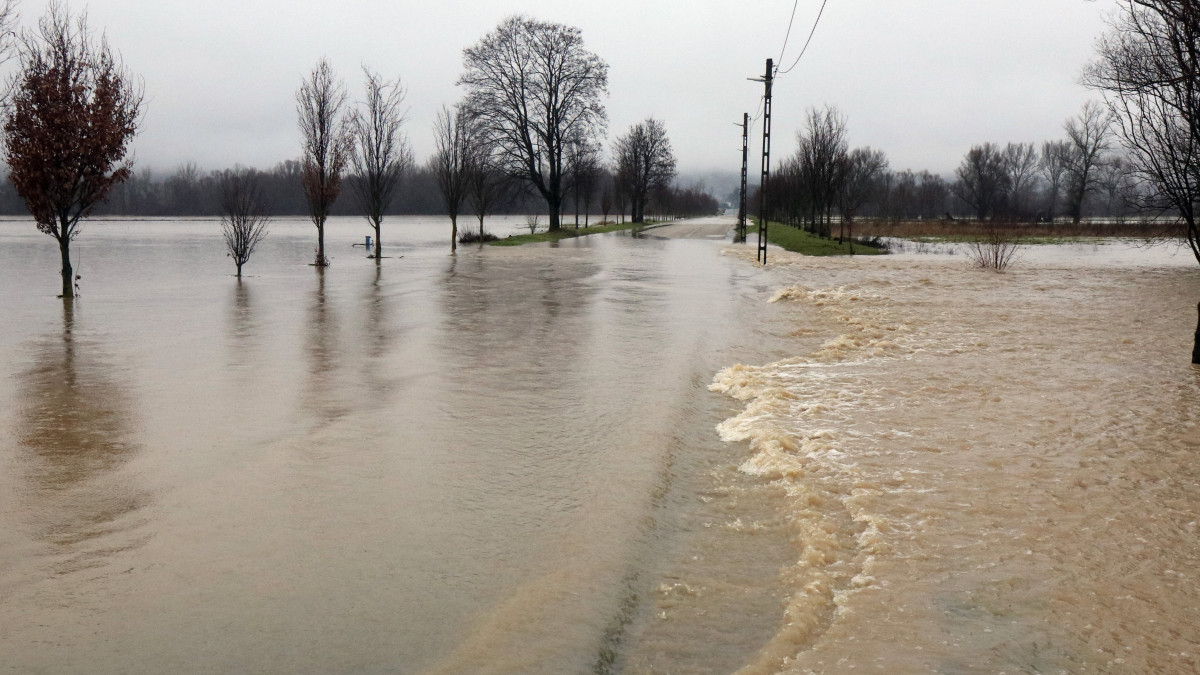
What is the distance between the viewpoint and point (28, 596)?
3.98 meters

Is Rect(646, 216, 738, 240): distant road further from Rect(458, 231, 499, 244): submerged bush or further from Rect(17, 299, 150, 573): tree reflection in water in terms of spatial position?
Rect(17, 299, 150, 573): tree reflection in water

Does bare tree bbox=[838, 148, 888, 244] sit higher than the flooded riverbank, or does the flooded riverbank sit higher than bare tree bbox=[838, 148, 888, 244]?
bare tree bbox=[838, 148, 888, 244]

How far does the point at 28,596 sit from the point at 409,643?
187 centimetres

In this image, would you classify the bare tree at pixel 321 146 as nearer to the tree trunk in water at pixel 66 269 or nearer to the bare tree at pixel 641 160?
the tree trunk in water at pixel 66 269

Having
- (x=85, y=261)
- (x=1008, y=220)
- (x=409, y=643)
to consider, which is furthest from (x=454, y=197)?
(x=1008, y=220)

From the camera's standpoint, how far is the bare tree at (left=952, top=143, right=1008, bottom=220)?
9644 cm

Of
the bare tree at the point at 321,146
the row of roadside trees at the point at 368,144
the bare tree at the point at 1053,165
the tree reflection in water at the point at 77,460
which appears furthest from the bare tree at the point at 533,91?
the bare tree at the point at 1053,165

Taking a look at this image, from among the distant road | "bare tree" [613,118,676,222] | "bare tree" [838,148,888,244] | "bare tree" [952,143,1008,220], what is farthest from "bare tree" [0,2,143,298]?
"bare tree" [952,143,1008,220]

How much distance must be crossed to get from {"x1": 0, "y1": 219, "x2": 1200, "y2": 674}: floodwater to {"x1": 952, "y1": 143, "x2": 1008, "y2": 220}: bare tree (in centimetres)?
9187

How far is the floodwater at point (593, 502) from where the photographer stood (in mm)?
3729

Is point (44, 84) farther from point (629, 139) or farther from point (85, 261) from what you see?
point (629, 139)

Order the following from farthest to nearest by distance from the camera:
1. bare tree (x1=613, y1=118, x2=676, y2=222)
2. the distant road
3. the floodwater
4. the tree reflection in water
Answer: bare tree (x1=613, y1=118, x2=676, y2=222) → the distant road → the tree reflection in water → the floodwater

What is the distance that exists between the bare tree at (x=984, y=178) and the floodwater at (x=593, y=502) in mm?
91867

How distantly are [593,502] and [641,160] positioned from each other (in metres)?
77.2
